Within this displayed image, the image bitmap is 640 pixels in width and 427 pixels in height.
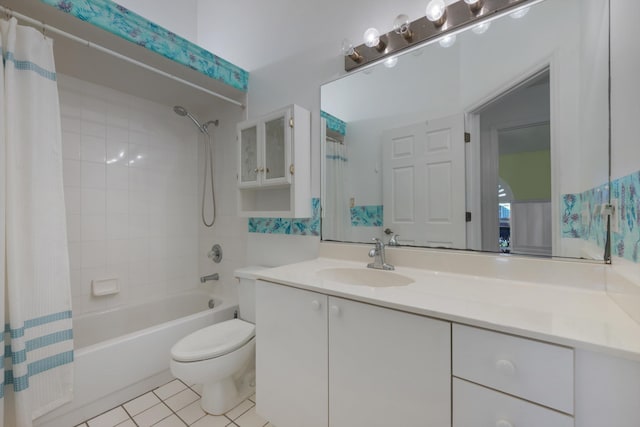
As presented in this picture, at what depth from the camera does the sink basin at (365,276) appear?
1.21 m

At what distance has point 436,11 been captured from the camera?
116cm

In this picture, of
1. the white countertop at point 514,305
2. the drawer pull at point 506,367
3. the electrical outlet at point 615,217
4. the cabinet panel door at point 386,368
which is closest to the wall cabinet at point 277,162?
the white countertop at point 514,305

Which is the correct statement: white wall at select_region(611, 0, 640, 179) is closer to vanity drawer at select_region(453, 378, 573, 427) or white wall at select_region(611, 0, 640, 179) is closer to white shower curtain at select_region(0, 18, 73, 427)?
vanity drawer at select_region(453, 378, 573, 427)

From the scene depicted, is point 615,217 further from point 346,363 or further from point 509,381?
point 346,363

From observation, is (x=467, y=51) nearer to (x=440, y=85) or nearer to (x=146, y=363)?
(x=440, y=85)

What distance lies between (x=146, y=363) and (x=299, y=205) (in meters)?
1.28

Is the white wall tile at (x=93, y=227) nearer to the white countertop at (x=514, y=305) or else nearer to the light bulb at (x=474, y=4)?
the white countertop at (x=514, y=305)

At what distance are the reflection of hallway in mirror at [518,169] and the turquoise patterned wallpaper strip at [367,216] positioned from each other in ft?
1.62

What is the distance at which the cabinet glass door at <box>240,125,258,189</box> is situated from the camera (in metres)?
1.78

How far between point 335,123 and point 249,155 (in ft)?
2.08

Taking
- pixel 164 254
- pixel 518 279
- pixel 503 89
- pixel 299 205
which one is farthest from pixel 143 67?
pixel 518 279

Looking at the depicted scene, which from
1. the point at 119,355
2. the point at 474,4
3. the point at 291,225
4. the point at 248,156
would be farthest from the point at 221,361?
the point at 474,4

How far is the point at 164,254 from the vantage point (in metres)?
2.28

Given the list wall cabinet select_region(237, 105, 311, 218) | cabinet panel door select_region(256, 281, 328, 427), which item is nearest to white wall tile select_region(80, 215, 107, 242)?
wall cabinet select_region(237, 105, 311, 218)
